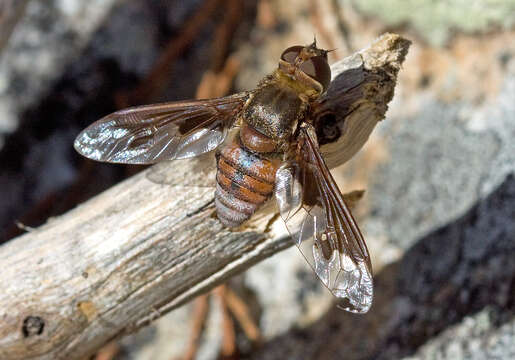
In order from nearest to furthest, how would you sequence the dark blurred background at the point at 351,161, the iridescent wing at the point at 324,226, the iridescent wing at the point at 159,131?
the iridescent wing at the point at 324,226 → the iridescent wing at the point at 159,131 → the dark blurred background at the point at 351,161

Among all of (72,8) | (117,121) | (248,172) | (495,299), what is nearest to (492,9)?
(495,299)

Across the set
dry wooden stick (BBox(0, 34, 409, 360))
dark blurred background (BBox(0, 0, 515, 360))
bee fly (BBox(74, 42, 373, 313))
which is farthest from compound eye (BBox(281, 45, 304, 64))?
dark blurred background (BBox(0, 0, 515, 360))

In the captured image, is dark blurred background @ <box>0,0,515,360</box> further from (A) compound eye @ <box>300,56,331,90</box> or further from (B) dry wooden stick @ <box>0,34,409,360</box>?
(A) compound eye @ <box>300,56,331,90</box>

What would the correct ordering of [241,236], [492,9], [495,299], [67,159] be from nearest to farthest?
[241,236]
[495,299]
[492,9]
[67,159]

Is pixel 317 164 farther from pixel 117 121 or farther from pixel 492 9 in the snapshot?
pixel 492 9

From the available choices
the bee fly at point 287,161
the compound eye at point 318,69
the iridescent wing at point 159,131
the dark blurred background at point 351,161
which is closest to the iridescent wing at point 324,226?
the bee fly at point 287,161

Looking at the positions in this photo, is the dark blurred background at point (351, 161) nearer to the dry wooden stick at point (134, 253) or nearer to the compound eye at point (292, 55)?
the dry wooden stick at point (134, 253)

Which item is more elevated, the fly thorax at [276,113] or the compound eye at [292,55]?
the compound eye at [292,55]
